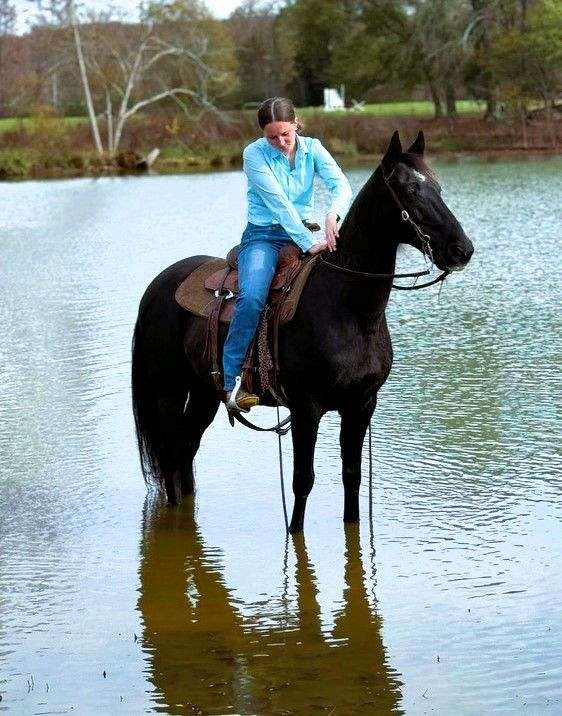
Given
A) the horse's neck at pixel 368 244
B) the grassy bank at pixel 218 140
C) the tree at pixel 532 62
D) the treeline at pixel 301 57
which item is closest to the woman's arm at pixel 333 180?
the horse's neck at pixel 368 244

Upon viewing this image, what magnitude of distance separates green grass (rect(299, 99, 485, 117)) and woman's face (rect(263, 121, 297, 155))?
189 ft

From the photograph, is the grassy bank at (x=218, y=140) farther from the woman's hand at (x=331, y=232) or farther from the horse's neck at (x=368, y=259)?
the horse's neck at (x=368, y=259)

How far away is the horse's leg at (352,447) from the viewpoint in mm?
6758

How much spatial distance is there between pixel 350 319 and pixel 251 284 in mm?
547

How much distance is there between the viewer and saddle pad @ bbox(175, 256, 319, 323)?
6.65m

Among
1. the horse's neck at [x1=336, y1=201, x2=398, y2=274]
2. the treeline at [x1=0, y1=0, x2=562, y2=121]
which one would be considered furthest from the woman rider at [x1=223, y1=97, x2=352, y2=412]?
the treeline at [x1=0, y1=0, x2=562, y2=121]

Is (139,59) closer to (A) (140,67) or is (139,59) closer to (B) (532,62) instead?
(A) (140,67)

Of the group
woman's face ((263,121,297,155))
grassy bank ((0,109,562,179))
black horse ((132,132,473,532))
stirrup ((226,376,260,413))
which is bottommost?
grassy bank ((0,109,562,179))

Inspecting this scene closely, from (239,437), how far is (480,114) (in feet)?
193

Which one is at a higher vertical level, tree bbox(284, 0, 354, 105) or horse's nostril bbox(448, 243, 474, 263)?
tree bbox(284, 0, 354, 105)

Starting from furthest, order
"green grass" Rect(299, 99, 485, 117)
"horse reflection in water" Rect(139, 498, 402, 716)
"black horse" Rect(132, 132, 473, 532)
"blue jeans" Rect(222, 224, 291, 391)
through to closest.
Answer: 1. "green grass" Rect(299, 99, 485, 117)
2. "blue jeans" Rect(222, 224, 291, 391)
3. "black horse" Rect(132, 132, 473, 532)
4. "horse reflection in water" Rect(139, 498, 402, 716)

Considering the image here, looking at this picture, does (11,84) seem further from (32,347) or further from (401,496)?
(401,496)

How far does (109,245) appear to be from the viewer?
24062 millimetres

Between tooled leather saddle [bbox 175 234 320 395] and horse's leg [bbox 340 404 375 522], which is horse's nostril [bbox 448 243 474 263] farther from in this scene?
horse's leg [bbox 340 404 375 522]
